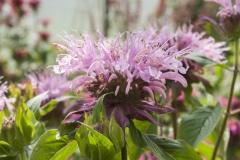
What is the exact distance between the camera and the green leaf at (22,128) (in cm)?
53

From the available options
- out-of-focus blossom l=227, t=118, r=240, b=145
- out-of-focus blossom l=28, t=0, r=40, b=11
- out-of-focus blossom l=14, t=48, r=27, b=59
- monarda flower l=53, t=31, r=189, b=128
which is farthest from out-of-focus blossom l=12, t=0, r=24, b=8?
monarda flower l=53, t=31, r=189, b=128

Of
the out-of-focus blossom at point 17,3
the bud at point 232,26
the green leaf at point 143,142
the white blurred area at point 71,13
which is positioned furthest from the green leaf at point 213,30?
the white blurred area at point 71,13

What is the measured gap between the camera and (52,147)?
510 mm

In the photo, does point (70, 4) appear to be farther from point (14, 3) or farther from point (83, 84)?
point (83, 84)

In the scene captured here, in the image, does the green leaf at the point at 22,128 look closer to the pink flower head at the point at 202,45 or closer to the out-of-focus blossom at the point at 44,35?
the pink flower head at the point at 202,45

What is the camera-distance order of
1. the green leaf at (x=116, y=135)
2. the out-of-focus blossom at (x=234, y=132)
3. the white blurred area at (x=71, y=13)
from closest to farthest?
the green leaf at (x=116, y=135), the out-of-focus blossom at (x=234, y=132), the white blurred area at (x=71, y=13)

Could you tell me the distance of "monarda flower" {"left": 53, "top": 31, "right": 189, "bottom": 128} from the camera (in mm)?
513

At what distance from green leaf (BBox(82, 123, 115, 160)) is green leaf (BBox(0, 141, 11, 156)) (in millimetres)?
121

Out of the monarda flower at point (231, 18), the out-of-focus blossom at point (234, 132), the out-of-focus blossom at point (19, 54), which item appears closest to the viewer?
the monarda flower at point (231, 18)

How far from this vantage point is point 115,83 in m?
0.52

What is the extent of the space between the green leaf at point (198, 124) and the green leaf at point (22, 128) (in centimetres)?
24

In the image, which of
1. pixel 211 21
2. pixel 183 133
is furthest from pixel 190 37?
pixel 183 133

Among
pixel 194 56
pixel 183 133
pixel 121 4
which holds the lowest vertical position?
pixel 183 133

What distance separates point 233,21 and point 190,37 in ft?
0.50
